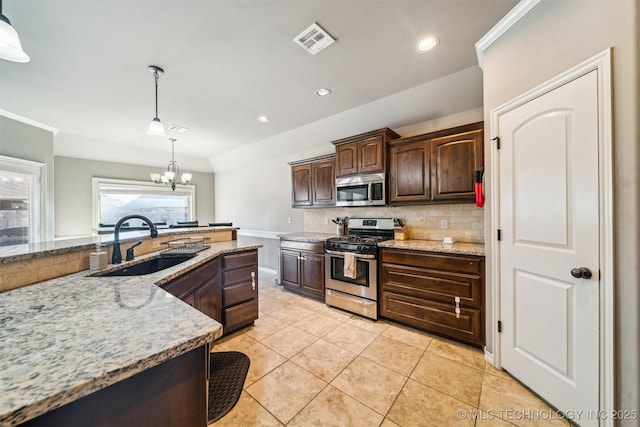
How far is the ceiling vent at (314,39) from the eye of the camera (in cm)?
191

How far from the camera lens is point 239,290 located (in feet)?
8.61

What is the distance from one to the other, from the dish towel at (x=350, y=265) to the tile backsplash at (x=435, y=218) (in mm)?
899

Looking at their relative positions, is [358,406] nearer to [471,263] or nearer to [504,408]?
[504,408]

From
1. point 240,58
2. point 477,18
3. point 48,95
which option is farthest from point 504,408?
point 48,95

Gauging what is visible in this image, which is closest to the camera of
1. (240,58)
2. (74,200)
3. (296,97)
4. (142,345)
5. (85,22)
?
(142,345)

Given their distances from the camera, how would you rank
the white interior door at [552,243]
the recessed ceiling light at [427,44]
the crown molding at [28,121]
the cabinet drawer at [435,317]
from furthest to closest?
the crown molding at [28,121], the cabinet drawer at [435,317], the recessed ceiling light at [427,44], the white interior door at [552,243]

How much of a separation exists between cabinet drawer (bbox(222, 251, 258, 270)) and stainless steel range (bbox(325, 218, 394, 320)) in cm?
105

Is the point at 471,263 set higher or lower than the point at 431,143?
lower

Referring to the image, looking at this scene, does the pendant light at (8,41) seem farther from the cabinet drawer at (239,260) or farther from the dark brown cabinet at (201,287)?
the cabinet drawer at (239,260)

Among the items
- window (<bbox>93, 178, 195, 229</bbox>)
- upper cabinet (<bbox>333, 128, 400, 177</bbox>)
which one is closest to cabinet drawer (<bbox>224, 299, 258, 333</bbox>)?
upper cabinet (<bbox>333, 128, 400, 177</bbox>)

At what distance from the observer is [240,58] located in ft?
7.41

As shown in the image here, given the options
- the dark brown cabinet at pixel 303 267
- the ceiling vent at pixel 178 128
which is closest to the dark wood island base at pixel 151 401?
the dark brown cabinet at pixel 303 267

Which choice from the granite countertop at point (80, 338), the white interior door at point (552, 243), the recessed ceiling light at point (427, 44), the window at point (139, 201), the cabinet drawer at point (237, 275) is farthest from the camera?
the window at point (139, 201)

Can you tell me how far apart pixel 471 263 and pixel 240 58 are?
301 cm
